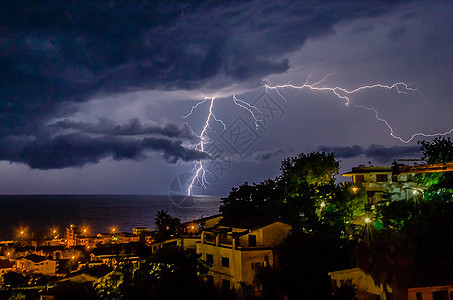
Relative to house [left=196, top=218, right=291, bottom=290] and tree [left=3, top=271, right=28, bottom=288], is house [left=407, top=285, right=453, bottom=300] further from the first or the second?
tree [left=3, top=271, right=28, bottom=288]

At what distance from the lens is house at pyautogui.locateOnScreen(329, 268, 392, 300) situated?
17047 millimetres

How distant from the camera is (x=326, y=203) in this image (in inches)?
1177

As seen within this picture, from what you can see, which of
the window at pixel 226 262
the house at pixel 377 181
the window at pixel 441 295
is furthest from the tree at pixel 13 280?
the house at pixel 377 181

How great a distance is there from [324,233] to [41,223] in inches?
4514

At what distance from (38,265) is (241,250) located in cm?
2662

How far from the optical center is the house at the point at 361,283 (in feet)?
55.9

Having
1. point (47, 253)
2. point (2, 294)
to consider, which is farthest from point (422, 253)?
Answer: point (47, 253)

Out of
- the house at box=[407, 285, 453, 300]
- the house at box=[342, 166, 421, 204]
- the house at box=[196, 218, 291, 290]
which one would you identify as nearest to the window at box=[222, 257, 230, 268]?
the house at box=[196, 218, 291, 290]

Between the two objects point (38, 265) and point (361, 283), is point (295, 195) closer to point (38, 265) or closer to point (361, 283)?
point (361, 283)

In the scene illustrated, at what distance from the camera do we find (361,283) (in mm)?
17703

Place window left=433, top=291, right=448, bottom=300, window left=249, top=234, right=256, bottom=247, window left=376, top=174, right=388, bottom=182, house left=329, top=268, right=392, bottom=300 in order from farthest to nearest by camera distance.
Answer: window left=376, top=174, right=388, bottom=182 → window left=249, top=234, right=256, bottom=247 → house left=329, top=268, right=392, bottom=300 → window left=433, top=291, right=448, bottom=300

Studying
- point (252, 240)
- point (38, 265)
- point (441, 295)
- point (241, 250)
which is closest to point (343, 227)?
point (252, 240)

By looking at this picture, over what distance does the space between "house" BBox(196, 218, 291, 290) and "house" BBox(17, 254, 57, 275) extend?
21.8 meters

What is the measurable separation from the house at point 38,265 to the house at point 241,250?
21.8 metres
